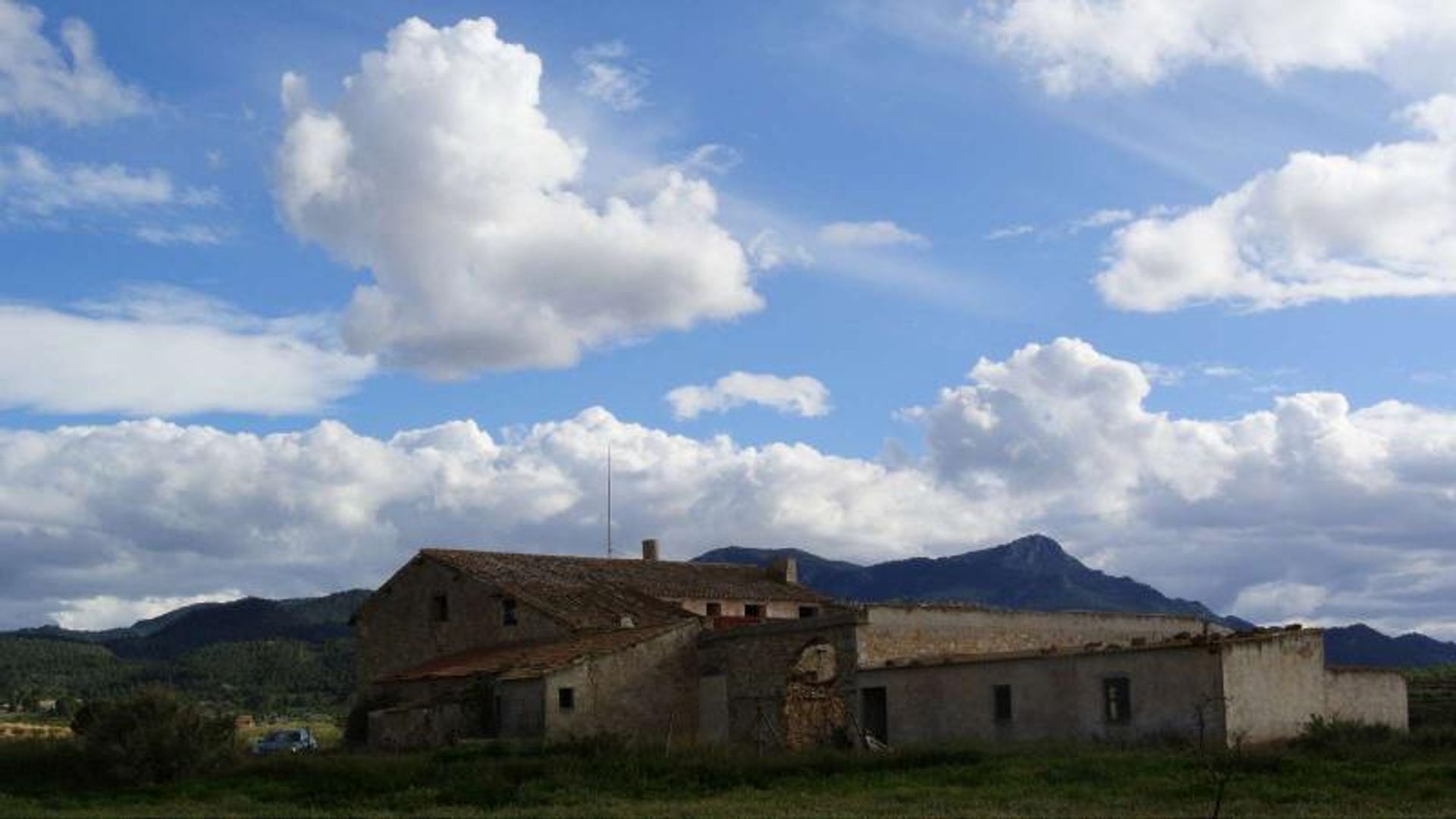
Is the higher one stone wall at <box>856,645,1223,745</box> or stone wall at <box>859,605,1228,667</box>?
stone wall at <box>859,605,1228,667</box>

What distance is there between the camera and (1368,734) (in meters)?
29.3

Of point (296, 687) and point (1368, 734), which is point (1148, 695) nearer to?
point (1368, 734)

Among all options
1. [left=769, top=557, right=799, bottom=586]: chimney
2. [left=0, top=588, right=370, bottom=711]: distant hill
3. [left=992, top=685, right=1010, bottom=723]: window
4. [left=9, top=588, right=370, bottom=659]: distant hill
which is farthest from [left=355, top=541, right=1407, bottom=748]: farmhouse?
[left=9, top=588, right=370, bottom=659]: distant hill

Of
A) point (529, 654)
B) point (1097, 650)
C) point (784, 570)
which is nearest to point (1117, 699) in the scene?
point (1097, 650)

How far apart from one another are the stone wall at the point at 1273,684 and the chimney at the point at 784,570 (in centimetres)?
2485

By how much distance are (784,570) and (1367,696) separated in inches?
967

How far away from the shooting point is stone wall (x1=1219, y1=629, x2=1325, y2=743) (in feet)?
96.7

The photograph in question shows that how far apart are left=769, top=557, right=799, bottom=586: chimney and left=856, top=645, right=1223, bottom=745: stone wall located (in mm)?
19556

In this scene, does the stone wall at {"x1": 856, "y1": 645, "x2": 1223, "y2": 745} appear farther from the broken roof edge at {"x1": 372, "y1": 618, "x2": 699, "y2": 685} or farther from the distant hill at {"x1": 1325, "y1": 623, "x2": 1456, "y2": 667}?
the distant hill at {"x1": 1325, "y1": 623, "x2": 1456, "y2": 667}

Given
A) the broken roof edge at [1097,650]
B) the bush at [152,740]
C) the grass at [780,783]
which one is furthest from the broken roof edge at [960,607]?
the bush at [152,740]

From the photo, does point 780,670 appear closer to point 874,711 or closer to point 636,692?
point 874,711

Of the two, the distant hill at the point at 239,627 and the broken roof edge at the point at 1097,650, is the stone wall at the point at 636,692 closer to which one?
the broken roof edge at the point at 1097,650

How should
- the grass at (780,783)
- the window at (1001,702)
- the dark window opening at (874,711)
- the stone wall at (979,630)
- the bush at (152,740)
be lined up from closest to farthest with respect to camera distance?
1. the grass at (780,783)
2. the bush at (152,740)
3. the window at (1001,702)
4. the dark window opening at (874,711)
5. the stone wall at (979,630)

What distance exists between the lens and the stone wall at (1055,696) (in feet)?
97.0
